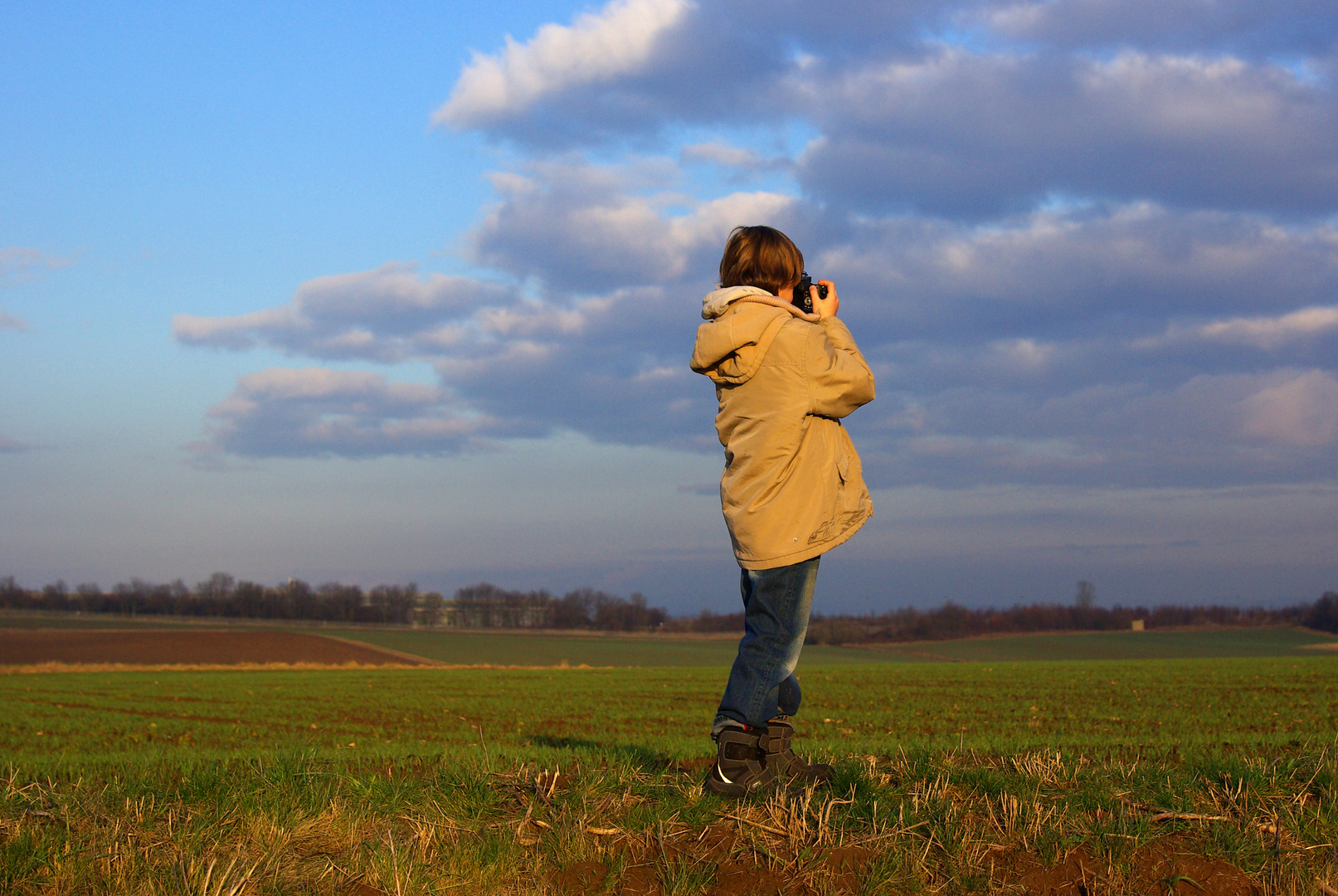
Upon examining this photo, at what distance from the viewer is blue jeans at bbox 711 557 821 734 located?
13.1 feet

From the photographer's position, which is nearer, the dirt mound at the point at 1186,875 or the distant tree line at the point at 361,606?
the dirt mound at the point at 1186,875

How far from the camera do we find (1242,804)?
3715mm

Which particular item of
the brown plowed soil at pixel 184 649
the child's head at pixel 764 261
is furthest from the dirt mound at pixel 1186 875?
the brown plowed soil at pixel 184 649

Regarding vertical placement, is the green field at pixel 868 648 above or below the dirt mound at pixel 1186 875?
below

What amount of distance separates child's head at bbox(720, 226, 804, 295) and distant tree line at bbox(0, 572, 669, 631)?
11387 centimetres

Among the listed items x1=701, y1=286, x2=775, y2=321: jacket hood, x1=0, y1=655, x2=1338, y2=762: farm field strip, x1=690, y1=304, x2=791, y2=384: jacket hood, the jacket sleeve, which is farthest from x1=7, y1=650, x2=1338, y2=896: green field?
x1=0, y1=655, x2=1338, y2=762: farm field strip

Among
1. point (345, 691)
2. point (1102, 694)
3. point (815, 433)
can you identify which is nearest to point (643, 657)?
point (345, 691)

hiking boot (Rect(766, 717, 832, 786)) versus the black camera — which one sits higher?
the black camera

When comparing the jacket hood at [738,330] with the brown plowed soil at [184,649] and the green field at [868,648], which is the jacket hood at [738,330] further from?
the brown plowed soil at [184,649]

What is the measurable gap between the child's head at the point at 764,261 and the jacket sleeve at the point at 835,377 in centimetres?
36

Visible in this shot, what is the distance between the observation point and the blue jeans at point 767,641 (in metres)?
4.00

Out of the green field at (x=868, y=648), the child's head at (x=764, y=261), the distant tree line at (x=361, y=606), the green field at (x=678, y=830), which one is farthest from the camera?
the distant tree line at (x=361, y=606)

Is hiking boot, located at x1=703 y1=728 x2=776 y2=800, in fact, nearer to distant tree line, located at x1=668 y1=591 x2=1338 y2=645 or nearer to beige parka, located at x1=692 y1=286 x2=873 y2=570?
beige parka, located at x1=692 y1=286 x2=873 y2=570

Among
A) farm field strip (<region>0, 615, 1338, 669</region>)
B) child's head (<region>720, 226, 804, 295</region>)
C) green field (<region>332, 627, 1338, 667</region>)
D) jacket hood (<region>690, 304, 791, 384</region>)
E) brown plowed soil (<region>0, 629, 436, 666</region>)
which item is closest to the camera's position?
jacket hood (<region>690, 304, 791, 384</region>)
